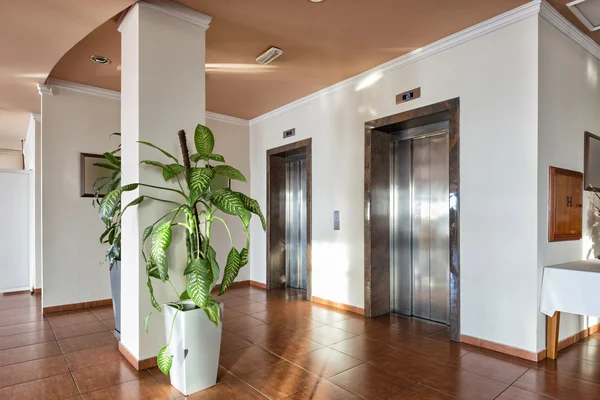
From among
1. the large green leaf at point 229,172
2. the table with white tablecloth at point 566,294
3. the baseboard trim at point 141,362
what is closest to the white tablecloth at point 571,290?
the table with white tablecloth at point 566,294

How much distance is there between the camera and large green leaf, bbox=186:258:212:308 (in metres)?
2.47

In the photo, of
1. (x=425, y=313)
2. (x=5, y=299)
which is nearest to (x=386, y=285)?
(x=425, y=313)

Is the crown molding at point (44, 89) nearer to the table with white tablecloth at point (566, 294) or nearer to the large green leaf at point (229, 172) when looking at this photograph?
the large green leaf at point (229, 172)

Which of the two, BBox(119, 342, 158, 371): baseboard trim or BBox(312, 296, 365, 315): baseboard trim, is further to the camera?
BBox(312, 296, 365, 315): baseboard trim

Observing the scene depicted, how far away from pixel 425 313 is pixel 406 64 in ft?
9.61

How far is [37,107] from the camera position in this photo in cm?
572

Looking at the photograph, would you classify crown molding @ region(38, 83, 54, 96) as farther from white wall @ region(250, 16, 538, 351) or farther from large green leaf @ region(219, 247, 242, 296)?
white wall @ region(250, 16, 538, 351)

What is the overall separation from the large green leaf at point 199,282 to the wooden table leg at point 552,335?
290 centimetres

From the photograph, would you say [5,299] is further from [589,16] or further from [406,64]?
[589,16]

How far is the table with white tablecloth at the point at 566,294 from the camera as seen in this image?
9.91ft

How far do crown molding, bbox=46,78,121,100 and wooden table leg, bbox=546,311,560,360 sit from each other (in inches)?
231

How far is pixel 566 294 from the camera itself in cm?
309

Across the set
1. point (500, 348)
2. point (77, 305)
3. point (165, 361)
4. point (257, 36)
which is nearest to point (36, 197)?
point (77, 305)

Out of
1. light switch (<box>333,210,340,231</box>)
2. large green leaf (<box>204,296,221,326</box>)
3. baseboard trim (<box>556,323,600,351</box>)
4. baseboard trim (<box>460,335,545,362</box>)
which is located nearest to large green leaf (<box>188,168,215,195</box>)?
large green leaf (<box>204,296,221,326</box>)
